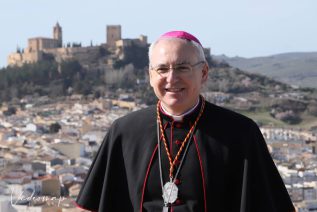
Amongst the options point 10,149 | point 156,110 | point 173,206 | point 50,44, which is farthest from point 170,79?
point 50,44

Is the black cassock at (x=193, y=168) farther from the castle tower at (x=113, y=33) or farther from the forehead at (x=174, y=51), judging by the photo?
the castle tower at (x=113, y=33)

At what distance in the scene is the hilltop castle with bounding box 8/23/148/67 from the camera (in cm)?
5694

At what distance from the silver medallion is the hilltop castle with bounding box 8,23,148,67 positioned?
5357 cm

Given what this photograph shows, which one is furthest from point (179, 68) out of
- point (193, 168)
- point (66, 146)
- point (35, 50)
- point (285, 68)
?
point (285, 68)

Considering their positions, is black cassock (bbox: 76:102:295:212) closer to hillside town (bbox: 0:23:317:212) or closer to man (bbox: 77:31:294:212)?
man (bbox: 77:31:294:212)

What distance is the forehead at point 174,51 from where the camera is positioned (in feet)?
8.61

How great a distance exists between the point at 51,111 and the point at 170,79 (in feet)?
162

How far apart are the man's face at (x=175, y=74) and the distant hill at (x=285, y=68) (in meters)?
81.7

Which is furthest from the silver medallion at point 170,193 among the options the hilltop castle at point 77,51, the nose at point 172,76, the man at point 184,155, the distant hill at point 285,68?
the distant hill at point 285,68

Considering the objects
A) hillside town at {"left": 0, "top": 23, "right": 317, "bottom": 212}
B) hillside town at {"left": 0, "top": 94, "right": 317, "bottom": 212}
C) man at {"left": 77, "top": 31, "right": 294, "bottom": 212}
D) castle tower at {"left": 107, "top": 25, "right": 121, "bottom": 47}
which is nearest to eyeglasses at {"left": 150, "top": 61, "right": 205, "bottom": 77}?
man at {"left": 77, "top": 31, "right": 294, "bottom": 212}

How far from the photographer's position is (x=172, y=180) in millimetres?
2654

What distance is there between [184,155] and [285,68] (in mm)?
107387

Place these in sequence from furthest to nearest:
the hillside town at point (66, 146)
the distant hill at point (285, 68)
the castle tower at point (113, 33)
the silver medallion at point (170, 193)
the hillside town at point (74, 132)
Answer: the distant hill at point (285, 68), the castle tower at point (113, 33), the hillside town at point (74, 132), the hillside town at point (66, 146), the silver medallion at point (170, 193)

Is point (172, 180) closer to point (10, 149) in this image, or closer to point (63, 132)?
point (10, 149)
